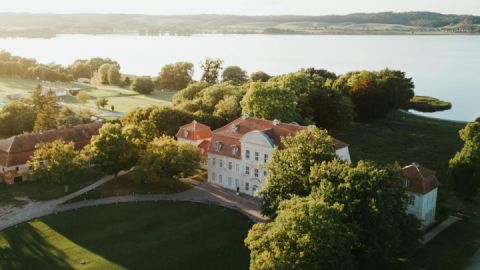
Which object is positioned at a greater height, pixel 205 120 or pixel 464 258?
pixel 205 120

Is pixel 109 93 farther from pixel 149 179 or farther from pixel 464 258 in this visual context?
pixel 464 258

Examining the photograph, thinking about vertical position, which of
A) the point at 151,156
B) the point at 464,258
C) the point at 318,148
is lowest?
the point at 464,258

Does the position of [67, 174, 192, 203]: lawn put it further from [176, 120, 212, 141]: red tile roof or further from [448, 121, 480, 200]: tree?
[448, 121, 480, 200]: tree

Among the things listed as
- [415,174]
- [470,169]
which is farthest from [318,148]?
[470,169]

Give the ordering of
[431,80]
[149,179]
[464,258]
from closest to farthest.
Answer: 1. [464,258]
2. [149,179]
3. [431,80]

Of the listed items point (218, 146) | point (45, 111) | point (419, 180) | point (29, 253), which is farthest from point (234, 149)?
point (45, 111)

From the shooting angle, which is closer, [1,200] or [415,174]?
[415,174]
